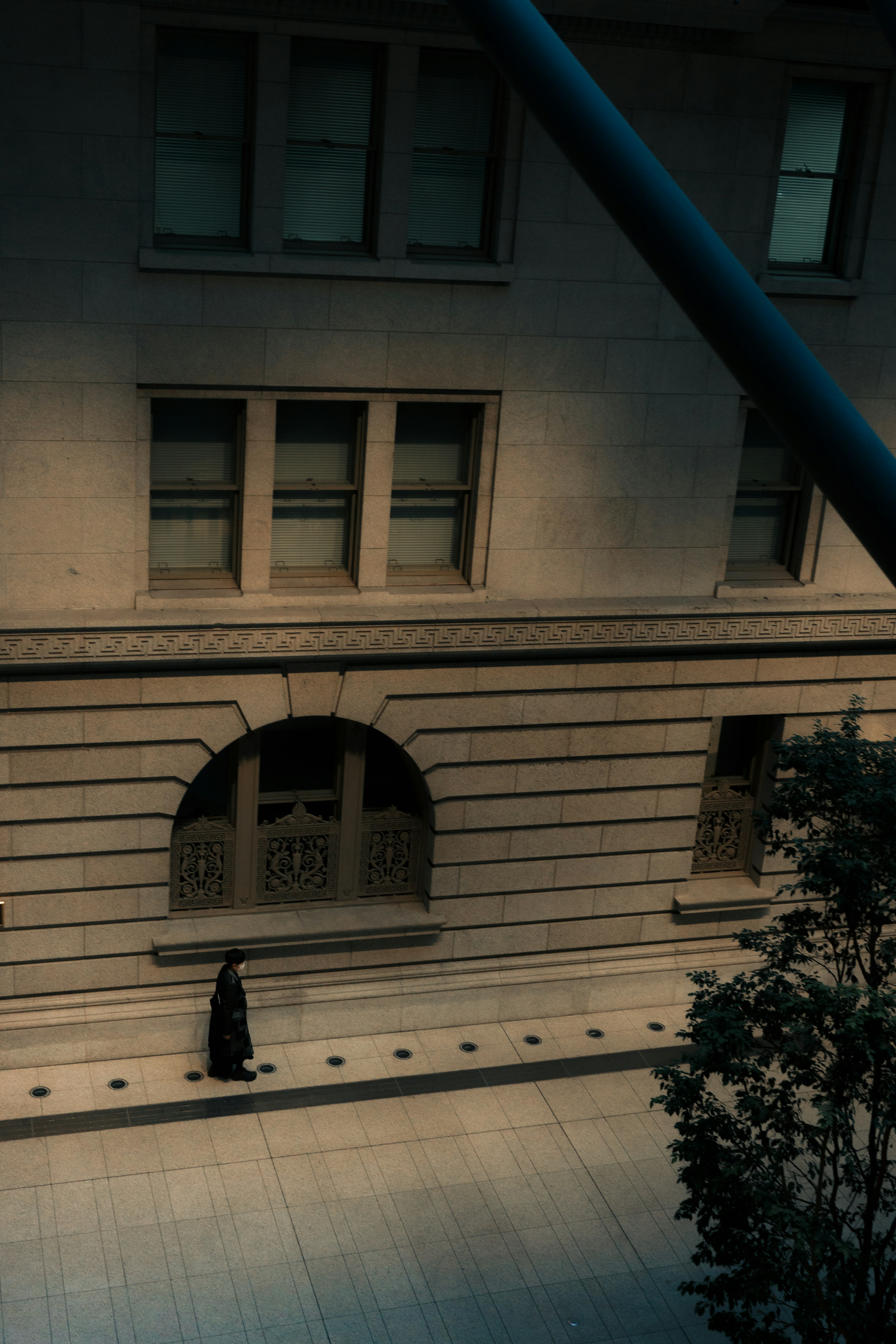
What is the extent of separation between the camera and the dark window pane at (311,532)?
16.4 m

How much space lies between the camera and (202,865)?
678 inches

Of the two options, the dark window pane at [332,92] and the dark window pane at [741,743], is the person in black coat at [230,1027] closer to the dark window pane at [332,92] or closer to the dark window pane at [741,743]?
the dark window pane at [741,743]

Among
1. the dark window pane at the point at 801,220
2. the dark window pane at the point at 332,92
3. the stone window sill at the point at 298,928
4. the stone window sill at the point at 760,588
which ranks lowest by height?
the stone window sill at the point at 298,928

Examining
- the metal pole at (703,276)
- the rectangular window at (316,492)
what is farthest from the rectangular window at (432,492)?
the metal pole at (703,276)

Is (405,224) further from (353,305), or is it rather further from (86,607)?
(86,607)

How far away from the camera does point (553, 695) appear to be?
683 inches

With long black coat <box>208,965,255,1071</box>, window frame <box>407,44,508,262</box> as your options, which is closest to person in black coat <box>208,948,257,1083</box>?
long black coat <box>208,965,255,1071</box>

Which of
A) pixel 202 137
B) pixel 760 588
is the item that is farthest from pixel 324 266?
pixel 760 588

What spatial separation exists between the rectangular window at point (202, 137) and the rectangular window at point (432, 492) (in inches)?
114

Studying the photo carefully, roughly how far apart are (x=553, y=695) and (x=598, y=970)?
4.00 meters

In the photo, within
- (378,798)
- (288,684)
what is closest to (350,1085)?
(378,798)

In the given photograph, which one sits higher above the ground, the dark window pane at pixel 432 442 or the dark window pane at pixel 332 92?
the dark window pane at pixel 332 92

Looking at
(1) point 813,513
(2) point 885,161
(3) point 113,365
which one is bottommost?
(1) point 813,513

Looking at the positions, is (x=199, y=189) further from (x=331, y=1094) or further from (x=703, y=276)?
(x=703, y=276)
